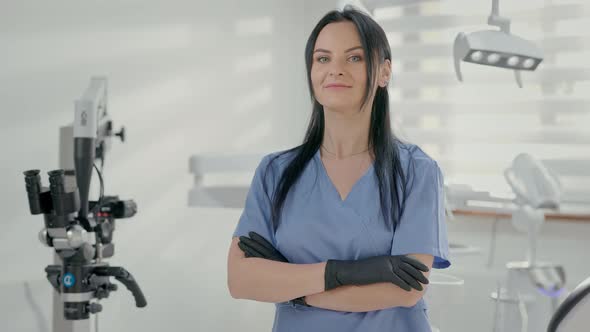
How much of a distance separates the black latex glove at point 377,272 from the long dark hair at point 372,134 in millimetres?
98

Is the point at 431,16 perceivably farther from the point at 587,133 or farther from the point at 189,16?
the point at 189,16

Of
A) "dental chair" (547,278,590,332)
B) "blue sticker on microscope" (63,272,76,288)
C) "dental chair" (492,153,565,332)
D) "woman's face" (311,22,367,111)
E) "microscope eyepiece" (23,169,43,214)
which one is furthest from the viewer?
"dental chair" (492,153,565,332)

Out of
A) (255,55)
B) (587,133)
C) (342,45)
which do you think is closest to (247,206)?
(342,45)

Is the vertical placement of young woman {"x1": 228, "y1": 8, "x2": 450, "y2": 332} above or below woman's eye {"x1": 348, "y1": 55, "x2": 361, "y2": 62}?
below

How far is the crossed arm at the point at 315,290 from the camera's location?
1.34 meters

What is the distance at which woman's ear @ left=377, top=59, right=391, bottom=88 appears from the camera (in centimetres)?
145

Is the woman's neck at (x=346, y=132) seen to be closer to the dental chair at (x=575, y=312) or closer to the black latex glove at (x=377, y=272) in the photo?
the black latex glove at (x=377, y=272)

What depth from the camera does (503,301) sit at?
2.49 metres

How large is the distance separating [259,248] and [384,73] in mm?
408

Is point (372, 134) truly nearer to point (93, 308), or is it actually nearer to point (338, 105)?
point (338, 105)

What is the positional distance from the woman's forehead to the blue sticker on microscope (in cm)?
110

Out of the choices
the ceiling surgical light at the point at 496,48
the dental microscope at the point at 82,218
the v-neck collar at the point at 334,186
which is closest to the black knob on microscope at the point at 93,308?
the dental microscope at the point at 82,218

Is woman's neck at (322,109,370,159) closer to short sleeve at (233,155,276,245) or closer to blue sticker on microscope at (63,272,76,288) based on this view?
short sleeve at (233,155,276,245)

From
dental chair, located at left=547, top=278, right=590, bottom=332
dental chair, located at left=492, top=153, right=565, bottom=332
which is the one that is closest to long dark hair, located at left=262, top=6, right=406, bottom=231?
dental chair, located at left=547, top=278, right=590, bottom=332
